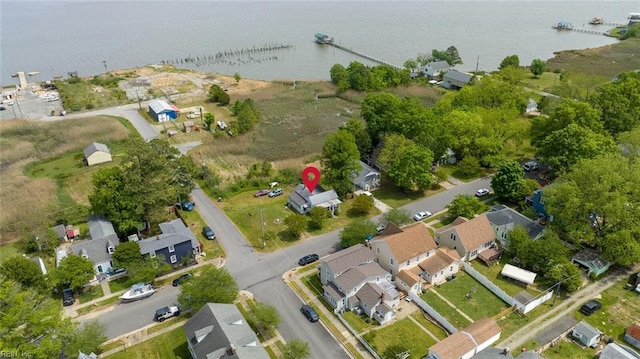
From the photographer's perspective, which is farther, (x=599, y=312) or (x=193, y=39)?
(x=193, y=39)

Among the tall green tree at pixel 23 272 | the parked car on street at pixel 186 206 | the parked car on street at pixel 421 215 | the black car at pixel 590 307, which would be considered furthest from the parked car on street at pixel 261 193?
the black car at pixel 590 307

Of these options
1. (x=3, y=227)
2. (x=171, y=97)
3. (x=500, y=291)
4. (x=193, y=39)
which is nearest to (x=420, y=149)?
(x=500, y=291)

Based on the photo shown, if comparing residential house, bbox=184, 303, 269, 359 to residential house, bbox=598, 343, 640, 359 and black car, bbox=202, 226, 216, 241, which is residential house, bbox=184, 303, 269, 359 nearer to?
black car, bbox=202, 226, 216, 241

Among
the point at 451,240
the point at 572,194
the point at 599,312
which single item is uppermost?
the point at 572,194

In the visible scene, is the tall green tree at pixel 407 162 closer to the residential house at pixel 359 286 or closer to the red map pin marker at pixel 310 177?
the red map pin marker at pixel 310 177

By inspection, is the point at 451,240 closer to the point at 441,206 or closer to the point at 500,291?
the point at 500,291

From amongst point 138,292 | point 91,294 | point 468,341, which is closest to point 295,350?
point 468,341

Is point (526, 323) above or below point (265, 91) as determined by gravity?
below
